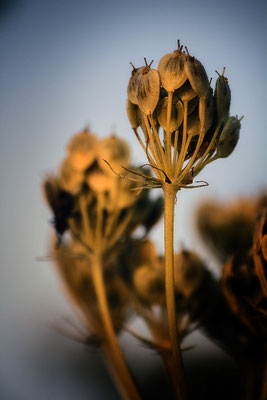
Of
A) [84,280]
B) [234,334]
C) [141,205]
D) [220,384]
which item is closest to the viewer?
[234,334]

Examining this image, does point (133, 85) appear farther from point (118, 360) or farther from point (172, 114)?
point (118, 360)

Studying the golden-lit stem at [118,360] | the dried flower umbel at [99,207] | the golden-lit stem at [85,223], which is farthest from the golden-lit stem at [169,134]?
the golden-lit stem at [118,360]

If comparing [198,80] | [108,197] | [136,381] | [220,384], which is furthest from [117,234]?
[220,384]

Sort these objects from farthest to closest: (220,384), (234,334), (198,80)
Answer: (220,384), (234,334), (198,80)

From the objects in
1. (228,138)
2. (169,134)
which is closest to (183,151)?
(169,134)

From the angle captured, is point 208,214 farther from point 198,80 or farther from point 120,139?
point 198,80

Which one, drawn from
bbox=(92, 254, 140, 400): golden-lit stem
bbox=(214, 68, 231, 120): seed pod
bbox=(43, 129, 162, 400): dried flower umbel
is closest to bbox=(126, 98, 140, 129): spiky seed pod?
bbox=(214, 68, 231, 120): seed pod

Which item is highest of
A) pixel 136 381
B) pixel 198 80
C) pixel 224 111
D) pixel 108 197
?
pixel 198 80

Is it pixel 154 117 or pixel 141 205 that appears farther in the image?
pixel 141 205
